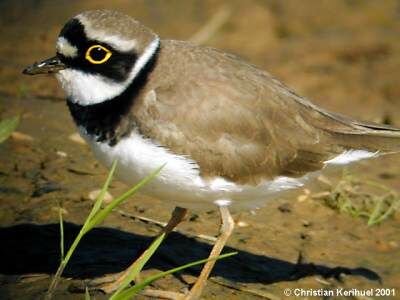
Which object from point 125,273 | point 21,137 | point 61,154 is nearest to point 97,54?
point 125,273

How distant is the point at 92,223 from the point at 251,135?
1.35 meters

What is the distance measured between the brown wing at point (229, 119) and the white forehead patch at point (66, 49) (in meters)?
0.56

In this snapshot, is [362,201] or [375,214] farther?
[362,201]

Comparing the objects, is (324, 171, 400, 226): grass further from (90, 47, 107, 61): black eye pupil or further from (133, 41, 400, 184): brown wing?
(90, 47, 107, 61): black eye pupil

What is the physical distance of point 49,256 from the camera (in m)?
5.68

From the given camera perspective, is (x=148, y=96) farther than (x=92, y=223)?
Yes

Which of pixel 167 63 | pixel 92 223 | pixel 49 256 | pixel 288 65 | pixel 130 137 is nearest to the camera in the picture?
pixel 92 223

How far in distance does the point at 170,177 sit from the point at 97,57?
0.96 meters

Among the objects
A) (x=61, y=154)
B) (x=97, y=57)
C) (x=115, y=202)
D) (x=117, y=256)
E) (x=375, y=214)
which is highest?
(x=97, y=57)

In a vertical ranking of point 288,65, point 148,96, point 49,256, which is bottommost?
point 49,256

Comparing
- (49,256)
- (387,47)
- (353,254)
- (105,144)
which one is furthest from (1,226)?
(387,47)

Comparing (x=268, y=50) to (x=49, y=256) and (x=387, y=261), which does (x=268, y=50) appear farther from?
(x=49, y=256)

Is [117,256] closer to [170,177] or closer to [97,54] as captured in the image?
[170,177]

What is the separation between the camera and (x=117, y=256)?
5.84 m
